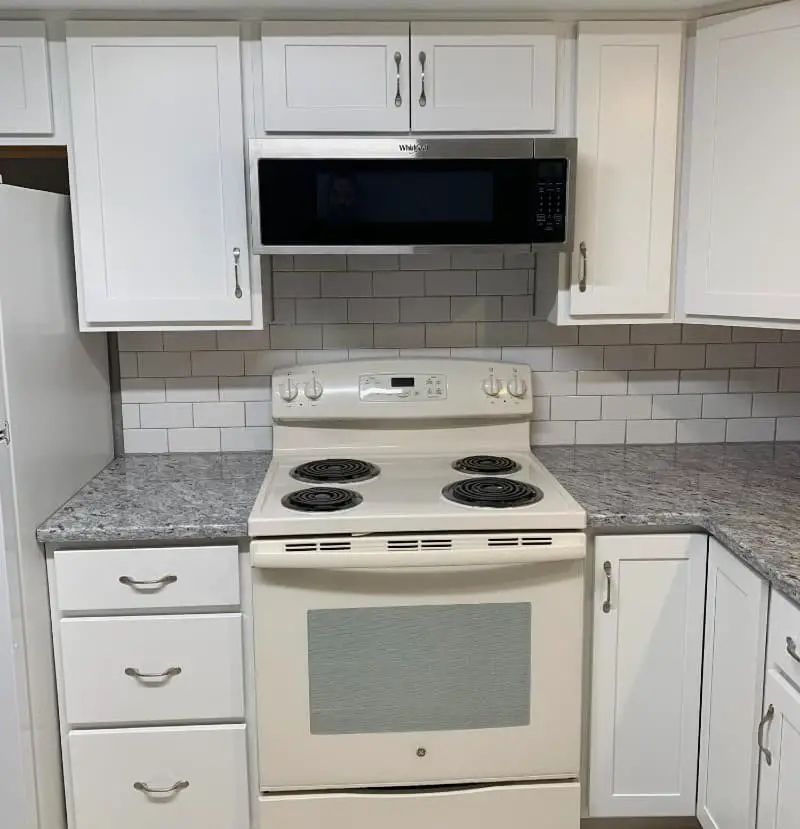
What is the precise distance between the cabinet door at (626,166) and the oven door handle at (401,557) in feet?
2.27

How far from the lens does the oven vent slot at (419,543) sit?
1.86 m

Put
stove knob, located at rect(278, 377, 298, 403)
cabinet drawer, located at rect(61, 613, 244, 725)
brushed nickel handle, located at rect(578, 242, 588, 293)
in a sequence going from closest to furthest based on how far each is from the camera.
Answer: cabinet drawer, located at rect(61, 613, 244, 725) → brushed nickel handle, located at rect(578, 242, 588, 293) → stove knob, located at rect(278, 377, 298, 403)

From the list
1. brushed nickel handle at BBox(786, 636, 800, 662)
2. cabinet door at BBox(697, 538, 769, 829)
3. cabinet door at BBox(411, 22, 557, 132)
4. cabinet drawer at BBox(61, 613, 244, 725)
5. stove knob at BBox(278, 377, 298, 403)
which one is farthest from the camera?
stove knob at BBox(278, 377, 298, 403)

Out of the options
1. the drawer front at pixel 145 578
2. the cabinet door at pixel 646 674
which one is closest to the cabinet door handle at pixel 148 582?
the drawer front at pixel 145 578

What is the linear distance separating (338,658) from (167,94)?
4.73 feet

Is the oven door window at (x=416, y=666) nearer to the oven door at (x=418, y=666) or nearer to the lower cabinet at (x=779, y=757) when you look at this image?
the oven door at (x=418, y=666)

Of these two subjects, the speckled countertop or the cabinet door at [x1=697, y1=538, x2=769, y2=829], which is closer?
the cabinet door at [x1=697, y1=538, x2=769, y2=829]

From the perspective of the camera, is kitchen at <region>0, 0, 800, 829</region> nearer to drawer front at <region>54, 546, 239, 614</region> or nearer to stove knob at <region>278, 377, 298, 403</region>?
drawer front at <region>54, 546, 239, 614</region>

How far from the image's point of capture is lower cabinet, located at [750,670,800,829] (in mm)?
1507

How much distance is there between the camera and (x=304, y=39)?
1995mm

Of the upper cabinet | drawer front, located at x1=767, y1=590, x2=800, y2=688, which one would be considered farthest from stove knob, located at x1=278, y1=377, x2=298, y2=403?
drawer front, located at x1=767, y1=590, x2=800, y2=688

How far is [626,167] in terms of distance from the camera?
2094mm

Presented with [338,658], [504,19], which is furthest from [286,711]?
[504,19]

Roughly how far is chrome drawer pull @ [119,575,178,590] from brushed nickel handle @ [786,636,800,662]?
1319 millimetres
